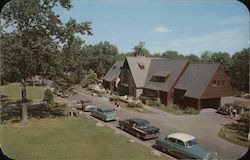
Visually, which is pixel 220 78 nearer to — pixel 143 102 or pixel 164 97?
pixel 164 97

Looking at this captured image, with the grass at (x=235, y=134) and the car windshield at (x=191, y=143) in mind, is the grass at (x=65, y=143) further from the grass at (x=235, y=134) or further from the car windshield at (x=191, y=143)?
the grass at (x=235, y=134)

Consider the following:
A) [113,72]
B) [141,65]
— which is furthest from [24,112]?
[141,65]

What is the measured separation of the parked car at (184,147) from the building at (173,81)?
254 inches

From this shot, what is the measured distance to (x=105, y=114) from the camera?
51.9ft

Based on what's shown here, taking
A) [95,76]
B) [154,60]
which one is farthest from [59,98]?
[154,60]

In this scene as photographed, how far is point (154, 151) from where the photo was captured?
38.5 feet

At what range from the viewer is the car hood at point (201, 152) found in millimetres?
10498

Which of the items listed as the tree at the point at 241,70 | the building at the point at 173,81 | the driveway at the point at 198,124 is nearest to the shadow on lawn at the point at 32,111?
the driveway at the point at 198,124

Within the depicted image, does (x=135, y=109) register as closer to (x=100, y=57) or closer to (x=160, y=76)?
(x=100, y=57)

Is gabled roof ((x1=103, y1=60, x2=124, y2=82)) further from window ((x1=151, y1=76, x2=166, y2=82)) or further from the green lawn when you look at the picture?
window ((x1=151, y1=76, x2=166, y2=82))

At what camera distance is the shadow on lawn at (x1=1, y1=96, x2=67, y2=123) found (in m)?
14.3

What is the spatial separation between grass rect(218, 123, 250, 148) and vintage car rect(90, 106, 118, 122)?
243 inches

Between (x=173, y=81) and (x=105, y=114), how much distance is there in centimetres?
913

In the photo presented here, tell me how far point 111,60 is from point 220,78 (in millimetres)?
9219
